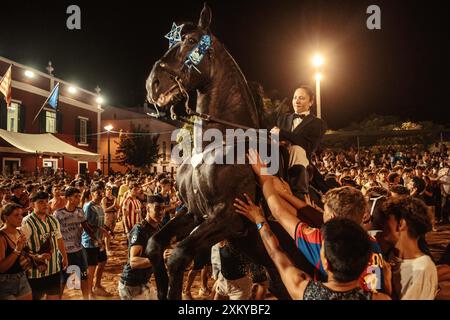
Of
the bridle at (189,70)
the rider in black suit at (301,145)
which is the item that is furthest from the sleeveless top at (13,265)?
the rider in black suit at (301,145)

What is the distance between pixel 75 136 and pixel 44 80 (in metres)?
5.30

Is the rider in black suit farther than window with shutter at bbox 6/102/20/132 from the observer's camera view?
No

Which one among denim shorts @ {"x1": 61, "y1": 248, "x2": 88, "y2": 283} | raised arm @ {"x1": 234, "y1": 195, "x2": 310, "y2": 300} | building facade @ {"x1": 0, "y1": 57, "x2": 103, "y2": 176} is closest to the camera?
raised arm @ {"x1": 234, "y1": 195, "x2": 310, "y2": 300}

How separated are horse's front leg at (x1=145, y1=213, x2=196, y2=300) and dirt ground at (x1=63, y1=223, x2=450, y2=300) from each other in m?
2.83

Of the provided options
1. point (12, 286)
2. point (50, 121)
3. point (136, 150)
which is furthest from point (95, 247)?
point (136, 150)

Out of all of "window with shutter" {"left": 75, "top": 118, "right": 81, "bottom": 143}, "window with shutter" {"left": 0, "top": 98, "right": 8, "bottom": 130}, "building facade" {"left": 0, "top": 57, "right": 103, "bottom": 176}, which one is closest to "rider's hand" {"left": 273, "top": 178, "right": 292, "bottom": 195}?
"building facade" {"left": 0, "top": 57, "right": 103, "bottom": 176}

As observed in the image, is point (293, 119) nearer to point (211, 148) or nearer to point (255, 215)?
point (211, 148)

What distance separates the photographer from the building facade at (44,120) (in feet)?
75.4

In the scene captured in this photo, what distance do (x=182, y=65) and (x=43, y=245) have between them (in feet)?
9.86

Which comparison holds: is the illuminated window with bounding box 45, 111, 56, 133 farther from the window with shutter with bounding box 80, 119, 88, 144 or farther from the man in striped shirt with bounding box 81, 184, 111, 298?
the man in striped shirt with bounding box 81, 184, 111, 298

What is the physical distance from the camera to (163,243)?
11.8 ft

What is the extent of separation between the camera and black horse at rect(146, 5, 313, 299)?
10.8 ft
